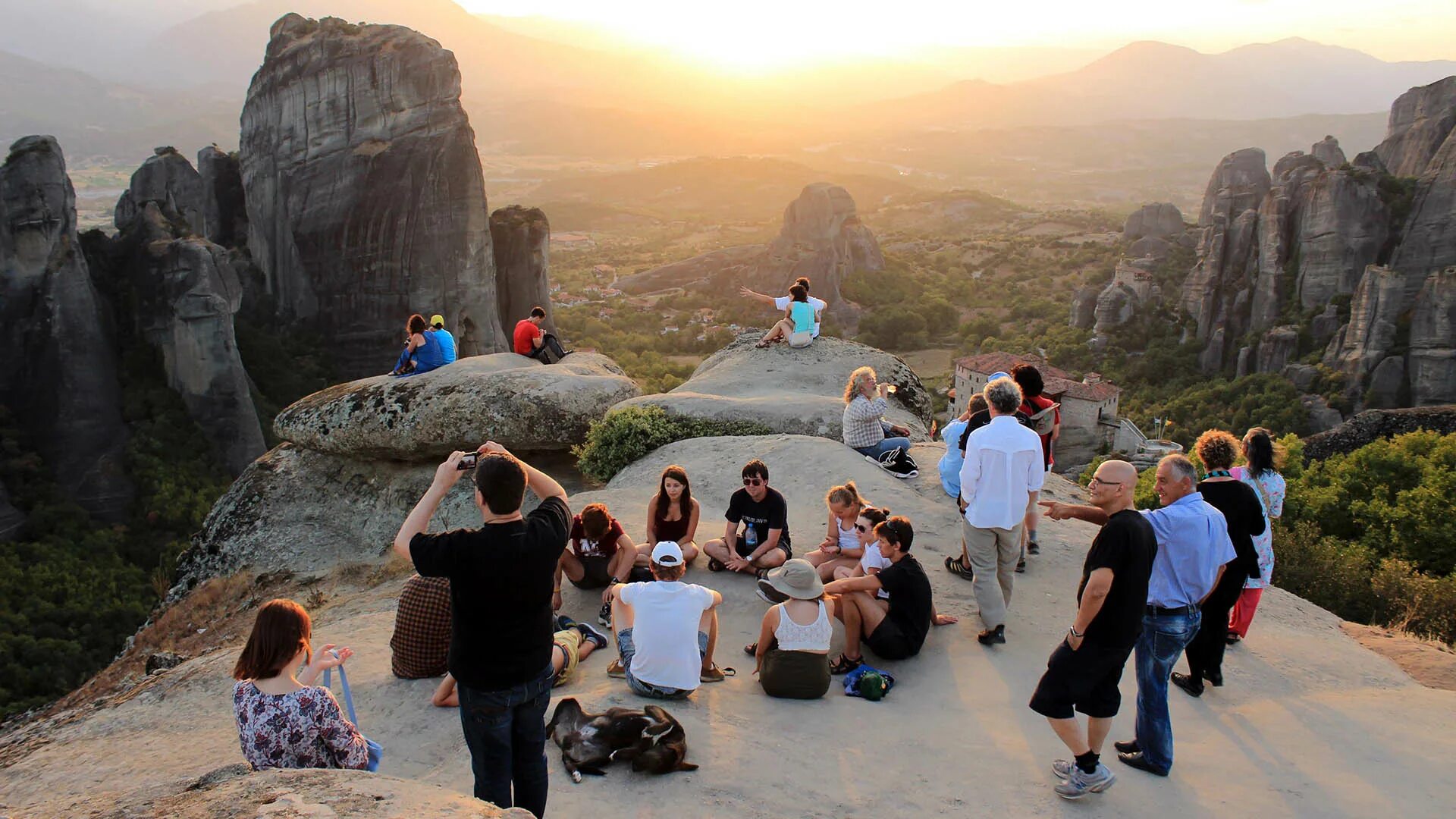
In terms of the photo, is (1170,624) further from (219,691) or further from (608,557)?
(219,691)

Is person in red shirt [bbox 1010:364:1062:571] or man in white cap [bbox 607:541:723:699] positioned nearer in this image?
man in white cap [bbox 607:541:723:699]

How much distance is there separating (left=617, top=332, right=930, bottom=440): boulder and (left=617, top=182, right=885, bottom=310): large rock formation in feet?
162

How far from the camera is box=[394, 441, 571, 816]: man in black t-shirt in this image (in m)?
4.64

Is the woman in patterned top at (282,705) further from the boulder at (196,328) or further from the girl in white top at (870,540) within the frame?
the boulder at (196,328)

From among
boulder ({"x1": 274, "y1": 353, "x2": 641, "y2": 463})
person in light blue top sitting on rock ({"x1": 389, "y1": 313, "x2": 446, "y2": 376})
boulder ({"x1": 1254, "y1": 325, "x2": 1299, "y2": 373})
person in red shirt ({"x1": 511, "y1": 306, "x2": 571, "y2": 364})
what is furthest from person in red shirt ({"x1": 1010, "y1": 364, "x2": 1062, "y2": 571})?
boulder ({"x1": 1254, "y1": 325, "x2": 1299, "y2": 373})

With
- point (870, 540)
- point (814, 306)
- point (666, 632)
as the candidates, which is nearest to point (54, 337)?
point (814, 306)

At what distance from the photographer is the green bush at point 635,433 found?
576 inches

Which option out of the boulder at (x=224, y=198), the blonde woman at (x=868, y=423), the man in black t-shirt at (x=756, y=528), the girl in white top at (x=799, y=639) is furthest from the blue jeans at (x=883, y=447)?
the boulder at (x=224, y=198)

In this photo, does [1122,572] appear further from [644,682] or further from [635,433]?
[635,433]

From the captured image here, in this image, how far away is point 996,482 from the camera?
25.1 ft

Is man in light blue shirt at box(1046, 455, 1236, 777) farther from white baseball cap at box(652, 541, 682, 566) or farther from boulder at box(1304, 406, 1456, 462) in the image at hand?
boulder at box(1304, 406, 1456, 462)

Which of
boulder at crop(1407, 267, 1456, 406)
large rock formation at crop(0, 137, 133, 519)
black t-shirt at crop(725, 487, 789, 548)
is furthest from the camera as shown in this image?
boulder at crop(1407, 267, 1456, 406)

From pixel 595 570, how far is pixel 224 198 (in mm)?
39213

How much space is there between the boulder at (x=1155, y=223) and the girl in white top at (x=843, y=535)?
76.4 meters
